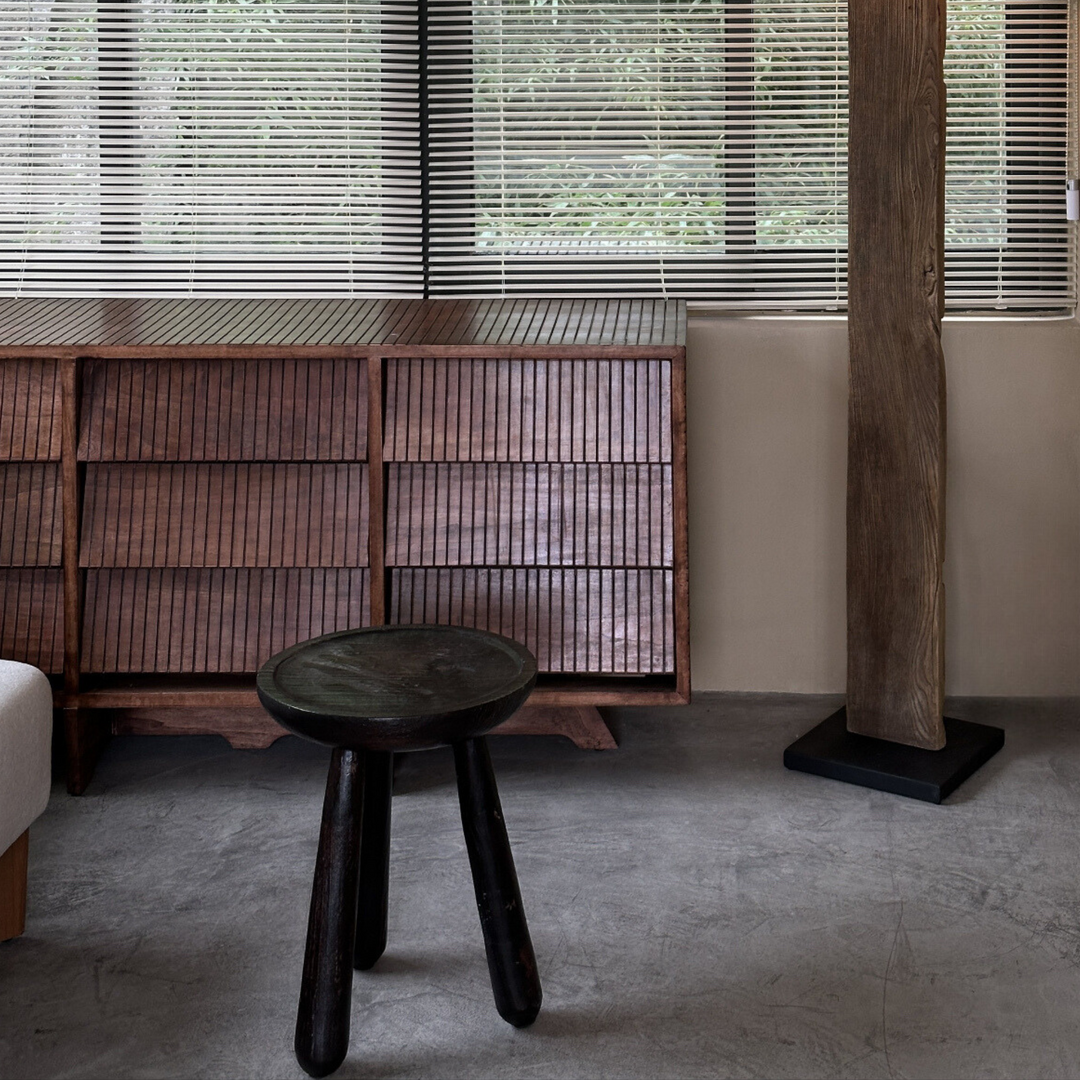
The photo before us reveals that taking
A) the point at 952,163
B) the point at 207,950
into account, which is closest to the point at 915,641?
the point at 952,163

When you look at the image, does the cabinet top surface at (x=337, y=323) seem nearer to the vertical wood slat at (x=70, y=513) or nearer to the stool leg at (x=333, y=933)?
the vertical wood slat at (x=70, y=513)

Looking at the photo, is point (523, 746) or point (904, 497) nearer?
point (904, 497)

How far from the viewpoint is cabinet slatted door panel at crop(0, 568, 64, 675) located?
277cm

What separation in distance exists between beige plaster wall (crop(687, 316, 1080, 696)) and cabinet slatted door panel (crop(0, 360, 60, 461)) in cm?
171

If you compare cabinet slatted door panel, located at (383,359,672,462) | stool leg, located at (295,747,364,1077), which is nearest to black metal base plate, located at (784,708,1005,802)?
cabinet slatted door panel, located at (383,359,672,462)

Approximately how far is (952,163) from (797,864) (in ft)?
6.60

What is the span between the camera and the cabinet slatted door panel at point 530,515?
271 cm

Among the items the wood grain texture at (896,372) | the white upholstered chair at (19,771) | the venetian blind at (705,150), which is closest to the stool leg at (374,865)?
the white upholstered chair at (19,771)

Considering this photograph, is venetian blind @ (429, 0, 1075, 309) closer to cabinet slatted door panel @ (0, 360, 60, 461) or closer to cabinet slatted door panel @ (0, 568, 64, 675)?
cabinet slatted door panel @ (0, 360, 60, 461)

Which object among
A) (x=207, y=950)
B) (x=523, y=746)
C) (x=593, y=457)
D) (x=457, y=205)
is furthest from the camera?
(x=457, y=205)

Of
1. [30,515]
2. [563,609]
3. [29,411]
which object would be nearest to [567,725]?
[563,609]

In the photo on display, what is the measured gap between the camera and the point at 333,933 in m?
1.75

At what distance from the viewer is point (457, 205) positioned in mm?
3332

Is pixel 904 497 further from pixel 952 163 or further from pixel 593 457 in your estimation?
pixel 952 163
